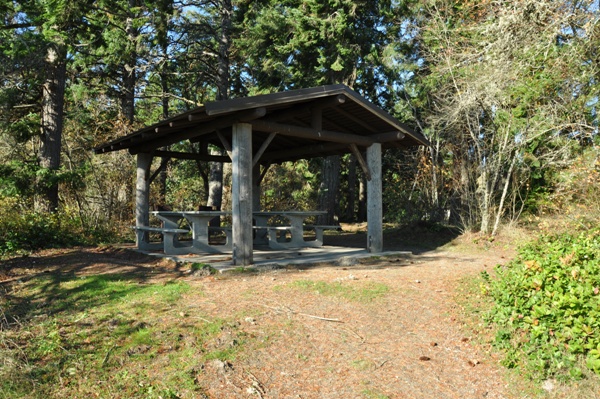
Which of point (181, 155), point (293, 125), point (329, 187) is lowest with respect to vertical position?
point (329, 187)

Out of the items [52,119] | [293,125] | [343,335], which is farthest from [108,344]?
[52,119]

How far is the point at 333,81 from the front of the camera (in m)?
17.0

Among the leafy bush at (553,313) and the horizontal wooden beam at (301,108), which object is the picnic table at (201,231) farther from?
the leafy bush at (553,313)

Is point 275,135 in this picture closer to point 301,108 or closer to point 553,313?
point 301,108

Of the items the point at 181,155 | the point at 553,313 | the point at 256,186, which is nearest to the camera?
the point at 553,313

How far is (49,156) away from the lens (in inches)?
531

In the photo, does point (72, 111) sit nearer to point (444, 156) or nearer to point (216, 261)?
point (216, 261)

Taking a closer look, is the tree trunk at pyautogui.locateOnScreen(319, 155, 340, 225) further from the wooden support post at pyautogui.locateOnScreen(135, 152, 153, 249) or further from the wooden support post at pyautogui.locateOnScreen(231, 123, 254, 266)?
the wooden support post at pyautogui.locateOnScreen(231, 123, 254, 266)

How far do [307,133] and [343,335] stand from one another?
5.05m

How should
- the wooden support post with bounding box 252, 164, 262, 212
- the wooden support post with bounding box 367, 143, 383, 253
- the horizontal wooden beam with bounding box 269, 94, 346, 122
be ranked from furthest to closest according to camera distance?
the wooden support post with bounding box 252, 164, 262, 212, the wooden support post with bounding box 367, 143, 383, 253, the horizontal wooden beam with bounding box 269, 94, 346, 122

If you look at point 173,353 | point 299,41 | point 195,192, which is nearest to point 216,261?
point 173,353

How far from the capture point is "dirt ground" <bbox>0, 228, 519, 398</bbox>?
3791 millimetres

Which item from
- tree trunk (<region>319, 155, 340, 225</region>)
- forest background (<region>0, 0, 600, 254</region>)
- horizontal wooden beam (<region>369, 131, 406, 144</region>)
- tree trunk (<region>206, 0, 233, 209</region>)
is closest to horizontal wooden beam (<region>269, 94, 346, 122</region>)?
horizontal wooden beam (<region>369, 131, 406, 144</region>)

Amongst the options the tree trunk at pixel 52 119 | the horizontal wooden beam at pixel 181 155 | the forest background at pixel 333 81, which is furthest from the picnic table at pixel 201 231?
the tree trunk at pixel 52 119
